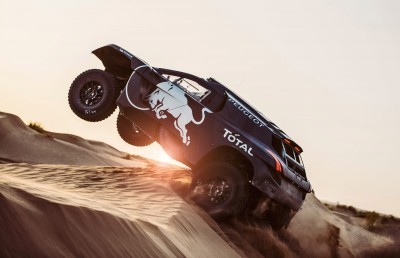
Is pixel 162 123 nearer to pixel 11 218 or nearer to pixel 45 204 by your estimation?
pixel 45 204

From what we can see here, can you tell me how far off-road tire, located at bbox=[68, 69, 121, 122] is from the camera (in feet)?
31.0

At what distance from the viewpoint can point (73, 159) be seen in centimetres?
1977

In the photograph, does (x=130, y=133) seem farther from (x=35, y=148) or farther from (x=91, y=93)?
(x=35, y=148)

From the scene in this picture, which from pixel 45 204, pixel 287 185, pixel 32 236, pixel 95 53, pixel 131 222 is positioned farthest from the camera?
pixel 95 53

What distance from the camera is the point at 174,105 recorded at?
27.9 ft

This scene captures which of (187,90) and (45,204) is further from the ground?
(187,90)

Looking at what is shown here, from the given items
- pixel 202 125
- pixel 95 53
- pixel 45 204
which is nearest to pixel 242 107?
pixel 202 125

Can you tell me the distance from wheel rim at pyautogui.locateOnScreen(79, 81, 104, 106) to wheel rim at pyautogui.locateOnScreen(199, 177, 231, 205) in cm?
294

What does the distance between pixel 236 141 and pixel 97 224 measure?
4149mm

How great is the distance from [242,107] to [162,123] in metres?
1.39

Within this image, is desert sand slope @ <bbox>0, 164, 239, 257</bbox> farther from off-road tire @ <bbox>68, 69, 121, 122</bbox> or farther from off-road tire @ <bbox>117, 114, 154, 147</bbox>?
off-road tire @ <bbox>117, 114, 154, 147</bbox>

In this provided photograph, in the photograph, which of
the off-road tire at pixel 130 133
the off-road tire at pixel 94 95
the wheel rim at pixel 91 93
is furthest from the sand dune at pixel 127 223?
the wheel rim at pixel 91 93

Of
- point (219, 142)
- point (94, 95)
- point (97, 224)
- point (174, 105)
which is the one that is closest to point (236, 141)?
point (219, 142)

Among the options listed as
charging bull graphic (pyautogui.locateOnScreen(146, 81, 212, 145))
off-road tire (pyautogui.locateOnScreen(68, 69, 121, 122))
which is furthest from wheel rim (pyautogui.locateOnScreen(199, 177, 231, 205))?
off-road tire (pyautogui.locateOnScreen(68, 69, 121, 122))
